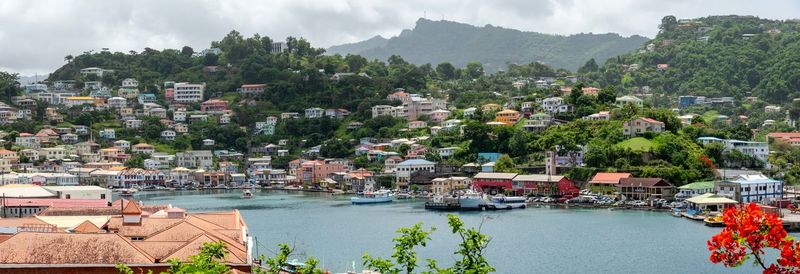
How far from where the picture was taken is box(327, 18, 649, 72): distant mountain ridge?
162 metres

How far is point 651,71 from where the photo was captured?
7856 cm

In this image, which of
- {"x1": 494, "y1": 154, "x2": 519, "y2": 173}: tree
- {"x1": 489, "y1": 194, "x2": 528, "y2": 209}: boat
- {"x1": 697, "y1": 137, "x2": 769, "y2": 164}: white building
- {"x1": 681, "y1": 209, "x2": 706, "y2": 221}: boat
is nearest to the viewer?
{"x1": 681, "y1": 209, "x2": 706, "y2": 221}: boat

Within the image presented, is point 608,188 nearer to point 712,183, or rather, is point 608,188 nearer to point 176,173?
point 712,183

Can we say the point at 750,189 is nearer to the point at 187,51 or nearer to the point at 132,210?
the point at 132,210

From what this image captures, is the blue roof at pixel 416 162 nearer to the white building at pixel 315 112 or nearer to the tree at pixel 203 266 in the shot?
the white building at pixel 315 112

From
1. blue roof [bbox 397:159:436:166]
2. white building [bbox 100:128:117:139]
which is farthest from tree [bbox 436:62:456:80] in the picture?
blue roof [bbox 397:159:436:166]

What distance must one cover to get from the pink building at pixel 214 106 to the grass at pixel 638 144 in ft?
110

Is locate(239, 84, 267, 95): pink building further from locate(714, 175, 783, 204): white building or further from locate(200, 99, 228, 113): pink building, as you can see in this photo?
locate(714, 175, 783, 204): white building

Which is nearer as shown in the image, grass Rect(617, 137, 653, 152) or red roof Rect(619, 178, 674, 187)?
red roof Rect(619, 178, 674, 187)

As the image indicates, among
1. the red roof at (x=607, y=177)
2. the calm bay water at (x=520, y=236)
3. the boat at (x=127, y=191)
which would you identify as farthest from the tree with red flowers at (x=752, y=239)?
the boat at (x=127, y=191)

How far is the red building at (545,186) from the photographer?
42.5 meters

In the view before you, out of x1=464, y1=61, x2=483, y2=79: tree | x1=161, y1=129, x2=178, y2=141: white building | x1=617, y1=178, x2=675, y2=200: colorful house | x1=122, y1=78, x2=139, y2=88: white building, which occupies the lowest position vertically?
x1=617, y1=178, x2=675, y2=200: colorful house

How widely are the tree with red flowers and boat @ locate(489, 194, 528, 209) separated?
1305 inches

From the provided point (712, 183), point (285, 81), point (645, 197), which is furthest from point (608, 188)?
point (285, 81)
